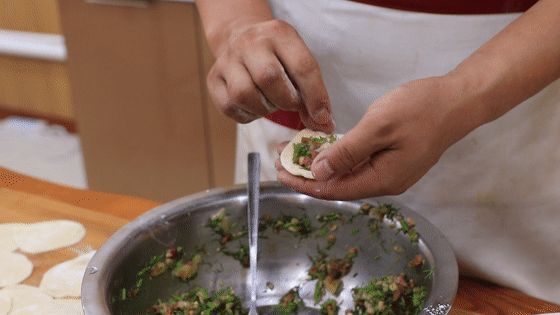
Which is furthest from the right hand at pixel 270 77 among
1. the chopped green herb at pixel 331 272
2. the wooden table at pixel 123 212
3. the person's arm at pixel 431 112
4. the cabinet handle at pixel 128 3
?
the cabinet handle at pixel 128 3

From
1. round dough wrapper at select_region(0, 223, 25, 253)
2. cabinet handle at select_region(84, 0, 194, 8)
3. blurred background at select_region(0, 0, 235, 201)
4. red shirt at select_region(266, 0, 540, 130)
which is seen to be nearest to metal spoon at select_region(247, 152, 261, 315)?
red shirt at select_region(266, 0, 540, 130)

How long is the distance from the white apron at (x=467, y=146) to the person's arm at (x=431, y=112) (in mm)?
226

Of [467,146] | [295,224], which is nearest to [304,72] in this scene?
[295,224]

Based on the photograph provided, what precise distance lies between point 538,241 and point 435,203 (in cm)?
19

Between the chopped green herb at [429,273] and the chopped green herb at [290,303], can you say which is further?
the chopped green herb at [290,303]

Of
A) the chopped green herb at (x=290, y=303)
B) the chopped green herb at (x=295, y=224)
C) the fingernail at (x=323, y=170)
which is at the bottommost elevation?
the chopped green herb at (x=290, y=303)

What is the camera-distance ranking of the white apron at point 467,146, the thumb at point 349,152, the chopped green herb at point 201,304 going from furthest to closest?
1. the white apron at point 467,146
2. the chopped green herb at point 201,304
3. the thumb at point 349,152

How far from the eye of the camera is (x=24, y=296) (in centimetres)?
112

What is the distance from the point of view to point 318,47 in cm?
127

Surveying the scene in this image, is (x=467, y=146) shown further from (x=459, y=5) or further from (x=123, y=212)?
(x=123, y=212)

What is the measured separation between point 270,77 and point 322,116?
3.8 inches

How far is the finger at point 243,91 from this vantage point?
962mm

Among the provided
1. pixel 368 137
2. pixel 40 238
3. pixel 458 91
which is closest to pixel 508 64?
pixel 458 91

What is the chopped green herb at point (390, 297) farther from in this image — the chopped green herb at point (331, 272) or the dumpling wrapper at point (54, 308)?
the dumpling wrapper at point (54, 308)
